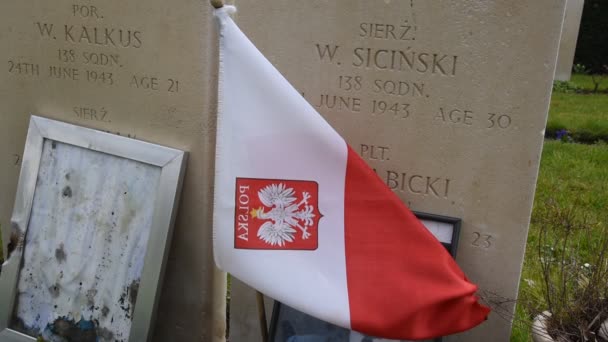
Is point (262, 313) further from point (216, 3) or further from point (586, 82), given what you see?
point (586, 82)

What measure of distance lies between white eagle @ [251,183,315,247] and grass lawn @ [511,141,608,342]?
1.26 meters

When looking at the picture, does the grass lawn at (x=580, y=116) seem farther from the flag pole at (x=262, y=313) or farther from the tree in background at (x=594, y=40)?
the flag pole at (x=262, y=313)

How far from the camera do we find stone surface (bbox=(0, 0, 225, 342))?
2145 millimetres

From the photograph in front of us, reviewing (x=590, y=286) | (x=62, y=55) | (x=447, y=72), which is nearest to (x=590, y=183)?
(x=590, y=286)

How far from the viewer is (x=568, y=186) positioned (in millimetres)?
4012

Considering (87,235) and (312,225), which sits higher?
(312,225)

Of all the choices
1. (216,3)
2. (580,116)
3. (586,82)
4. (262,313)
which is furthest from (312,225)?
(586,82)

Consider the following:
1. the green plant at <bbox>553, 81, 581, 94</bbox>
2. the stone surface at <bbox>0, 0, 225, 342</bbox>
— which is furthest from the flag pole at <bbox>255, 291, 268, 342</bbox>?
the green plant at <bbox>553, 81, 581, 94</bbox>

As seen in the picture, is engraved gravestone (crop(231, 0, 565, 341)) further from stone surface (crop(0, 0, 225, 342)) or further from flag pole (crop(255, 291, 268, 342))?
flag pole (crop(255, 291, 268, 342))

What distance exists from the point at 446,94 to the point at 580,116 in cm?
490

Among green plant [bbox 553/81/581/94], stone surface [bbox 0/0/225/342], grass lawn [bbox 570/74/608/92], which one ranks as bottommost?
stone surface [bbox 0/0/225/342]

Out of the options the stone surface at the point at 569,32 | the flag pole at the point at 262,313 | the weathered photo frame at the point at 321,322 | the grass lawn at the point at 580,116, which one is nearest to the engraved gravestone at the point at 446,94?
the weathered photo frame at the point at 321,322

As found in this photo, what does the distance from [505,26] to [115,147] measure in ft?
5.02

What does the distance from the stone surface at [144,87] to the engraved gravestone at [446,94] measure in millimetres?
276
